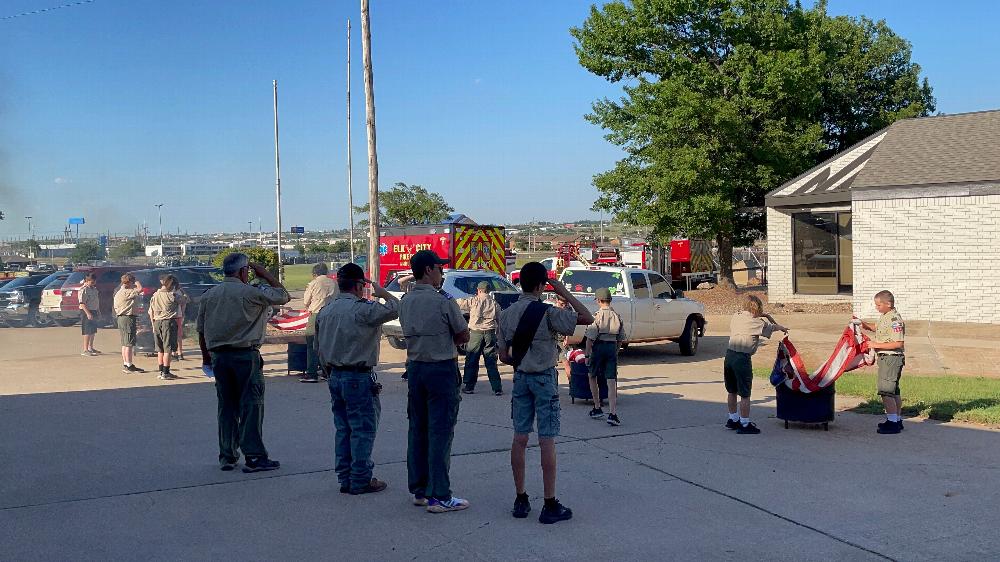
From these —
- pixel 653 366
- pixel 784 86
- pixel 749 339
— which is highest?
pixel 784 86

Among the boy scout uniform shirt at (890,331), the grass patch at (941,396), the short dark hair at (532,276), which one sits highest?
the short dark hair at (532,276)

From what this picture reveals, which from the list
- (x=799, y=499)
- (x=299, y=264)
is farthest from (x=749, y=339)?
(x=299, y=264)

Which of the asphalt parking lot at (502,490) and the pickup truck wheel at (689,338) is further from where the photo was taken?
the pickup truck wheel at (689,338)

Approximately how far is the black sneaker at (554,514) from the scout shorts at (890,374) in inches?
200

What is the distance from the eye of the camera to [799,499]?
716 cm

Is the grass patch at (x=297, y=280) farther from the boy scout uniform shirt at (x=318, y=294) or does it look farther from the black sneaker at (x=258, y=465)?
the black sneaker at (x=258, y=465)

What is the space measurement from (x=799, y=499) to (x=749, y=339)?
2.92 metres

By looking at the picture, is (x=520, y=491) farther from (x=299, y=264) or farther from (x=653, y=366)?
(x=299, y=264)

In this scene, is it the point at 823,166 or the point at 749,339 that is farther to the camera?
the point at 823,166

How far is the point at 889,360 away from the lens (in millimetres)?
9969

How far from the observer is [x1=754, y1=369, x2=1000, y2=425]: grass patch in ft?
35.0

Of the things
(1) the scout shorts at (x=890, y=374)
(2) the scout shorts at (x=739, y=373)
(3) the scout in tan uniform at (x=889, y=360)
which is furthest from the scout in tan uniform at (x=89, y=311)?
(1) the scout shorts at (x=890, y=374)

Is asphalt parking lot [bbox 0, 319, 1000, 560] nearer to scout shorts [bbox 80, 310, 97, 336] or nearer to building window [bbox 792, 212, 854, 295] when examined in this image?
scout shorts [bbox 80, 310, 97, 336]

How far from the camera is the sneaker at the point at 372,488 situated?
7223 mm
